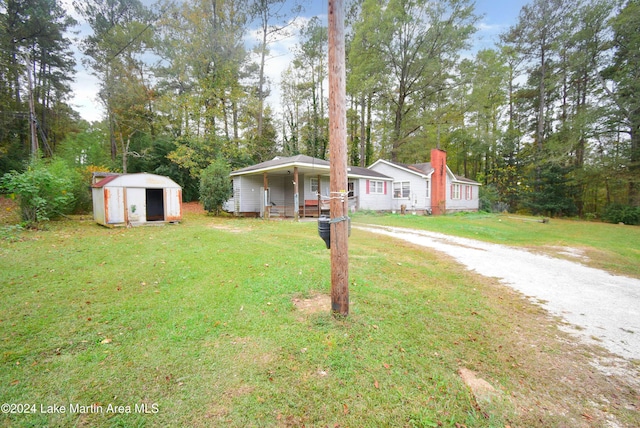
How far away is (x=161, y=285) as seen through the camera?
4398 millimetres

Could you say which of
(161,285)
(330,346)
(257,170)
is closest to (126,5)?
(257,170)

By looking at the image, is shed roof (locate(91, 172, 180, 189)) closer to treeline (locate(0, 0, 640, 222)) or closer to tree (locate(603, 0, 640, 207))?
treeline (locate(0, 0, 640, 222))

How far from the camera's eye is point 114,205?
33.9 feet

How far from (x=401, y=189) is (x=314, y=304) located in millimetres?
18492

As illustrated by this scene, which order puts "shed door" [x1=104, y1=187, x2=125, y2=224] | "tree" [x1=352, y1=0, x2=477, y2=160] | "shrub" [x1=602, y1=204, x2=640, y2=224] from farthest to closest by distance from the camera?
1. "tree" [x1=352, y1=0, x2=477, y2=160]
2. "shrub" [x1=602, y1=204, x2=640, y2=224]
3. "shed door" [x1=104, y1=187, x2=125, y2=224]

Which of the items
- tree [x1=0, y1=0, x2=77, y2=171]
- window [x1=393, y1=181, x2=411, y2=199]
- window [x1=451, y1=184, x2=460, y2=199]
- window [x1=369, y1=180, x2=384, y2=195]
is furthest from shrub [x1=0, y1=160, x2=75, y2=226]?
window [x1=451, y1=184, x2=460, y2=199]

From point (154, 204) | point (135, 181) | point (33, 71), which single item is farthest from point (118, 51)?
point (135, 181)

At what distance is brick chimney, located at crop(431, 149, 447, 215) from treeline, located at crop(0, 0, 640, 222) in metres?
6.59

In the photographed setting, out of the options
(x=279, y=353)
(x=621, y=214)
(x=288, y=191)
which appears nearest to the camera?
(x=279, y=353)

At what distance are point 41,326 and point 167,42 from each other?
2794 cm

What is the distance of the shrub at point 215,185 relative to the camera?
48.6 ft

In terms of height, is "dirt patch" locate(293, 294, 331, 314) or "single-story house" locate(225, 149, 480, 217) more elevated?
"single-story house" locate(225, 149, 480, 217)

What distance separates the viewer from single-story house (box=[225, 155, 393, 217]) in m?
15.7

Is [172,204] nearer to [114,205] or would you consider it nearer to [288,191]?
[114,205]
